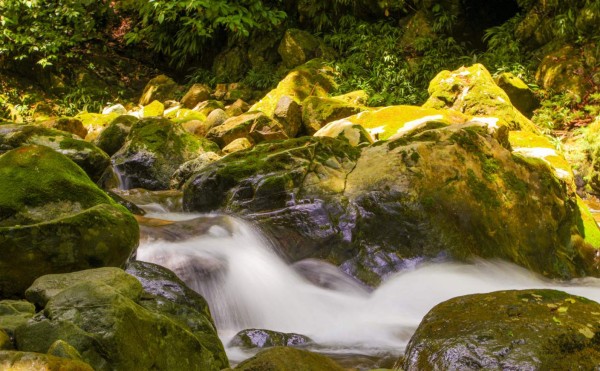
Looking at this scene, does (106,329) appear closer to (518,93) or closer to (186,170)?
(186,170)

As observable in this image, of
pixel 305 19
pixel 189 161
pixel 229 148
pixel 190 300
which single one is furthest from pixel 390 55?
pixel 190 300

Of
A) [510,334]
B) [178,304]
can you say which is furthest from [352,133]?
[510,334]

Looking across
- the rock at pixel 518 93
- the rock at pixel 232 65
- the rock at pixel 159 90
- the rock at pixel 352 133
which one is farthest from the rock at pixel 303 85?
the rock at pixel 159 90

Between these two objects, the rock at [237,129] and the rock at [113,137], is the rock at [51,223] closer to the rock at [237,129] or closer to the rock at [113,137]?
the rock at [113,137]

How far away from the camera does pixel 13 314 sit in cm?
239

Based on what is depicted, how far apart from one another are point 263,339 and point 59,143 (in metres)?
4.52

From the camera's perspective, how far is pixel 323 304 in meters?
4.96

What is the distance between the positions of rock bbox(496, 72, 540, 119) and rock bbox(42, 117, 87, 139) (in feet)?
28.4

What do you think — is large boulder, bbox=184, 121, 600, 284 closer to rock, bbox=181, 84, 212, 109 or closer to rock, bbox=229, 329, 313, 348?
rock, bbox=229, 329, 313, 348

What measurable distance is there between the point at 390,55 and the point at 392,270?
1032 cm

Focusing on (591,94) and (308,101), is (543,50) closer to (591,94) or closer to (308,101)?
(591,94)

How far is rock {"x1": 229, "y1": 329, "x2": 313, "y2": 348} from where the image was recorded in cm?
393

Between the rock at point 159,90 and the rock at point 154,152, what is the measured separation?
7781 millimetres

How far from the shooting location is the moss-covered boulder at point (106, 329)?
7.06 ft
